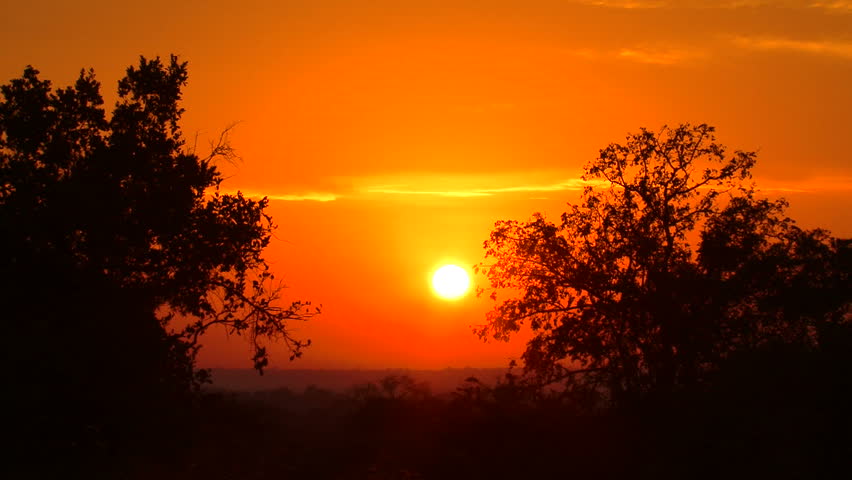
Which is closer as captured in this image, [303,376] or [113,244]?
[113,244]

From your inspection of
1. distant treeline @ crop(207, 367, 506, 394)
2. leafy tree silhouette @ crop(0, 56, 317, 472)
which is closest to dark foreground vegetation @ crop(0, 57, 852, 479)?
leafy tree silhouette @ crop(0, 56, 317, 472)

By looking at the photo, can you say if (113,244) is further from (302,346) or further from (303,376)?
(303,376)

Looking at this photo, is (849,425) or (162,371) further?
(162,371)

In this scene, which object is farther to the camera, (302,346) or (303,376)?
(303,376)

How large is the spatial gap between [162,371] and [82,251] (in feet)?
11.8

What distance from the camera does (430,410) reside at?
25.2 m

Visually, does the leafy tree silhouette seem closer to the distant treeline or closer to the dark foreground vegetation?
the dark foreground vegetation

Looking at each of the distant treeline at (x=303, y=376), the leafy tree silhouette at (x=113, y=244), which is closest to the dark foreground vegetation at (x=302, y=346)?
the leafy tree silhouette at (x=113, y=244)

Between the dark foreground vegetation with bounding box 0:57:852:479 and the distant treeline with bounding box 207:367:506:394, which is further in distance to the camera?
the distant treeline with bounding box 207:367:506:394

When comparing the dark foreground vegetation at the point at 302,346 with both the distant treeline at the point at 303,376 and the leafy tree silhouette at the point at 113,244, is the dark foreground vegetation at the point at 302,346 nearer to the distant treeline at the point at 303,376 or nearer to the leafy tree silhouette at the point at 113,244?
the leafy tree silhouette at the point at 113,244

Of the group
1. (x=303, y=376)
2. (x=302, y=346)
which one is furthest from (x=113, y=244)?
(x=303, y=376)

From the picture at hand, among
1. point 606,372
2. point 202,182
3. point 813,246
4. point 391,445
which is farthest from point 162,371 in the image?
point 813,246

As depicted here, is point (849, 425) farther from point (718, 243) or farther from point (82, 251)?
point (82, 251)

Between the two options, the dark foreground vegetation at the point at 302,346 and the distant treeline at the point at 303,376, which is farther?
the distant treeline at the point at 303,376
